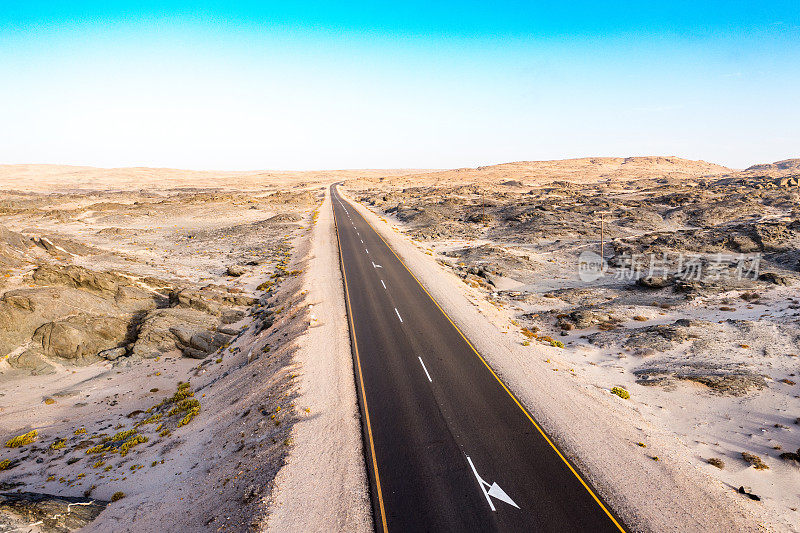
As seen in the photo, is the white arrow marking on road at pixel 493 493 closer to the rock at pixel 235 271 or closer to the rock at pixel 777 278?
the rock at pixel 777 278

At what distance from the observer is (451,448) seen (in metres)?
15.0

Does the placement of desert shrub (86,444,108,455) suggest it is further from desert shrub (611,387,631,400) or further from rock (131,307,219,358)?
desert shrub (611,387,631,400)

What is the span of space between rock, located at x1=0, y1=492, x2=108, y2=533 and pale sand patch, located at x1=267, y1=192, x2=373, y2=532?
21.5 ft

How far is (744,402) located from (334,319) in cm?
2403

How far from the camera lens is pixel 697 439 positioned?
656 inches

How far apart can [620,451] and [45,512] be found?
20.3 metres

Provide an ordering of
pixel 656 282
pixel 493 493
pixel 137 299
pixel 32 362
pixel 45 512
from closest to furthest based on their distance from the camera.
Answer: pixel 45 512, pixel 493 493, pixel 32 362, pixel 137 299, pixel 656 282

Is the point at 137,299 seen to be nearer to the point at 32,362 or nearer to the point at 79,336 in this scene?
the point at 79,336

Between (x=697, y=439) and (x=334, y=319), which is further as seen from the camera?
(x=334, y=319)

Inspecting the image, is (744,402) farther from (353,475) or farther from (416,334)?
(353,475)

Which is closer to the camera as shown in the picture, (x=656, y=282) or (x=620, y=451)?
(x=620, y=451)

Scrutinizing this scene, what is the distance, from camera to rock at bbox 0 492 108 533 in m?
11.6

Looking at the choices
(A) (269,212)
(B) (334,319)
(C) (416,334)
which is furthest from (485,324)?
(A) (269,212)

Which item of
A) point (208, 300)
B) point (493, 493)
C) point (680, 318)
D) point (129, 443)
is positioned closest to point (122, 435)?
point (129, 443)
